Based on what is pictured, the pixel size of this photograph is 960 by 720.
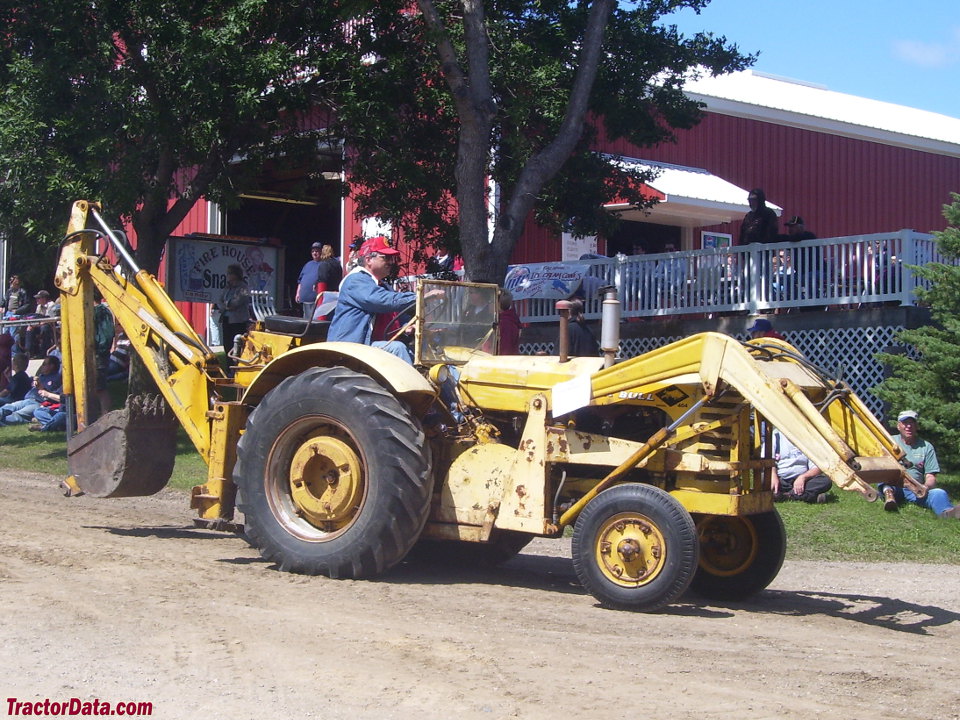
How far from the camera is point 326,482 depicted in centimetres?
787

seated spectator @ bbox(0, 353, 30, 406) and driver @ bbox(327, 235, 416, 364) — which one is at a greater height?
driver @ bbox(327, 235, 416, 364)

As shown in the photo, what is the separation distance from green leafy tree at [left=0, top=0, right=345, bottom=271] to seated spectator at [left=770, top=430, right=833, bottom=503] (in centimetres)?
690

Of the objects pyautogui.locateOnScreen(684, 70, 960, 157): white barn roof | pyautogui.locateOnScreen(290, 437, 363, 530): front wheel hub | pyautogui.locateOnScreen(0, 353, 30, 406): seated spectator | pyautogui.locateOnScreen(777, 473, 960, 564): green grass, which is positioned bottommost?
pyautogui.locateOnScreen(777, 473, 960, 564): green grass

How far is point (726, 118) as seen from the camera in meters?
25.2

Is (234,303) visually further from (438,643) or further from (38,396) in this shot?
(438,643)

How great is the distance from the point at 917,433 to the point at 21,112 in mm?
10517

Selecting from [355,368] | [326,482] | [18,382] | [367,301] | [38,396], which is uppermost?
[367,301]

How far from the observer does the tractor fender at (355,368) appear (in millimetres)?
7562

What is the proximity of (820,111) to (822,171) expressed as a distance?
1692mm

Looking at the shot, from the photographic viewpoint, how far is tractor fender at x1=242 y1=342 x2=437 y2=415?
756 centimetres

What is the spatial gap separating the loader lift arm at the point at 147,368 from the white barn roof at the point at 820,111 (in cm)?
1612

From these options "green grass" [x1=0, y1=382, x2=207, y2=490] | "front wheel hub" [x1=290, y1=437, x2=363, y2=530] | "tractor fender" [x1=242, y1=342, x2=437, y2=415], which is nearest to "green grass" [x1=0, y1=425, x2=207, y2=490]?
"green grass" [x1=0, y1=382, x2=207, y2=490]

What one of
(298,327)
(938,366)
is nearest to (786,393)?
(298,327)

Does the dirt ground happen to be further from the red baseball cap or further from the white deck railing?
the white deck railing
